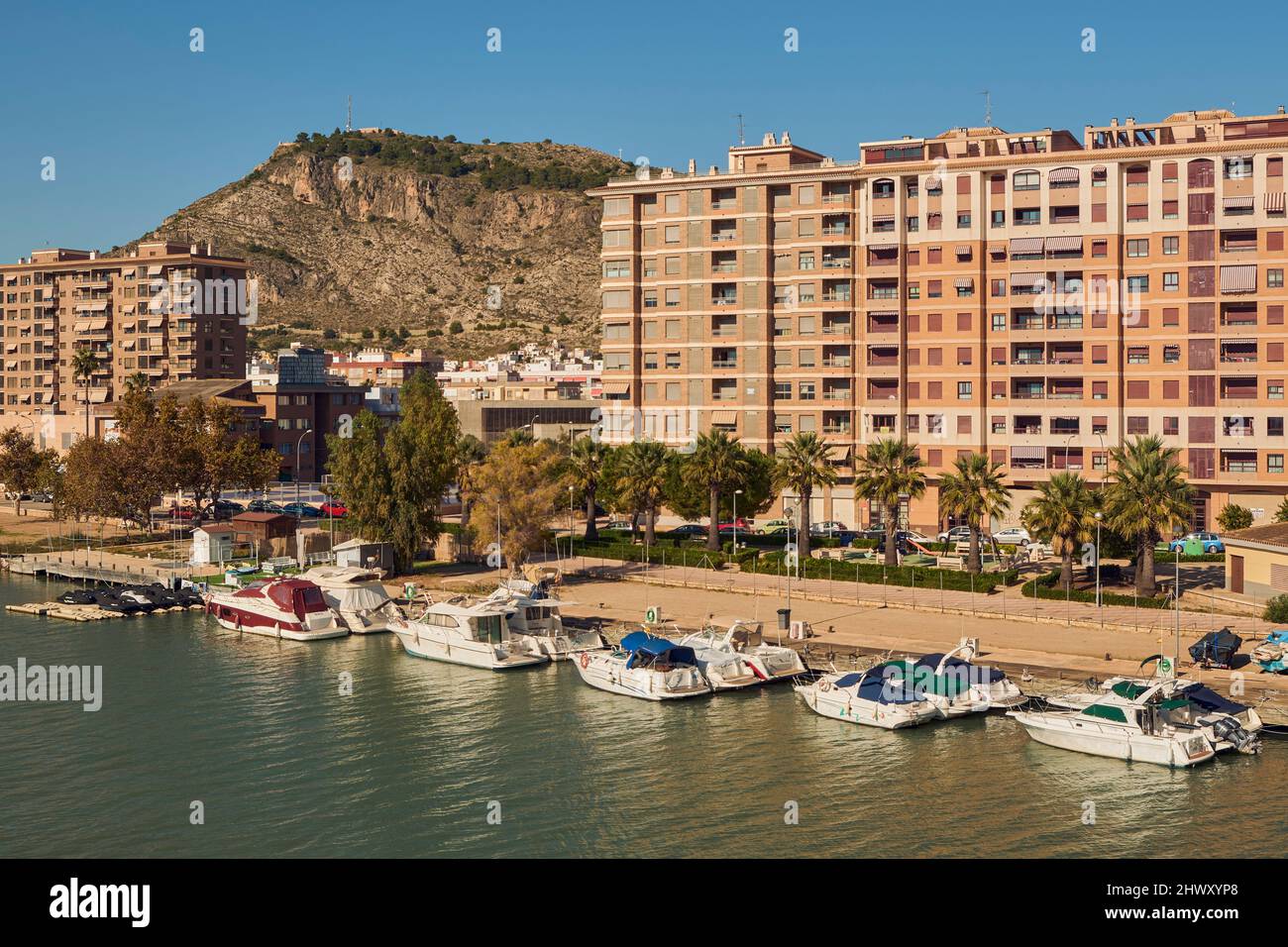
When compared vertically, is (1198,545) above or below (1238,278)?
below

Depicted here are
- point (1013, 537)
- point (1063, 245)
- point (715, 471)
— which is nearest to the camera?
point (715, 471)

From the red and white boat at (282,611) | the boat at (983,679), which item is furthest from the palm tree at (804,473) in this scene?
the boat at (983,679)

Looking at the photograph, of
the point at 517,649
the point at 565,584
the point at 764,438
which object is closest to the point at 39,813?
the point at 517,649

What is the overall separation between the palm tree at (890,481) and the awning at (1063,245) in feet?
88.4

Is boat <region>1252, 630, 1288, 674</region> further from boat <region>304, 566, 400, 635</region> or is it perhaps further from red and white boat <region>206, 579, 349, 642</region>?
red and white boat <region>206, 579, 349, 642</region>

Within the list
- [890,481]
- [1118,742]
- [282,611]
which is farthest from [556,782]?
[890,481]

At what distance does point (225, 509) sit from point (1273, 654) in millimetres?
101382

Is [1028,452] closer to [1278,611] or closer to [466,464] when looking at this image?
[1278,611]

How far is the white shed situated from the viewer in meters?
102

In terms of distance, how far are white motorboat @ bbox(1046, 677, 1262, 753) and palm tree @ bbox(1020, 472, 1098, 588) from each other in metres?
21.5

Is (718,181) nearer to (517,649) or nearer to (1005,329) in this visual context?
(1005,329)

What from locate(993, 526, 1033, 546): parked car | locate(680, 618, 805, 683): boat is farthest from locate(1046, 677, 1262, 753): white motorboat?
locate(993, 526, 1033, 546): parked car

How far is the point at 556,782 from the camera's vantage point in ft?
164

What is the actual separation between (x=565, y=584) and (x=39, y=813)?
145 feet
